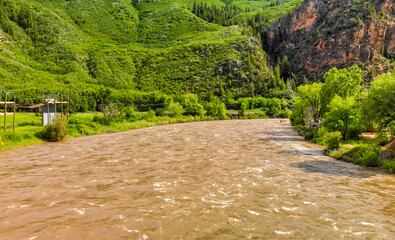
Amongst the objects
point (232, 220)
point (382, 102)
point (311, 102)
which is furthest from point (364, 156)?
point (311, 102)

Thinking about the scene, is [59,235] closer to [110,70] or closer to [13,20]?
[110,70]

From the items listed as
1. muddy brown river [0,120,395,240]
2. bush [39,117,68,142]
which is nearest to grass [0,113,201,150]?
bush [39,117,68,142]

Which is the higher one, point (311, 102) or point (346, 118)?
point (311, 102)

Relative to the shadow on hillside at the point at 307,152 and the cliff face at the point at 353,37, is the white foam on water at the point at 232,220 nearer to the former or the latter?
the shadow on hillside at the point at 307,152

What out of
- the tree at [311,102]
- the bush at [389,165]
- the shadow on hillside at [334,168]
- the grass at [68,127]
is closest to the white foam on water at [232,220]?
the shadow on hillside at [334,168]

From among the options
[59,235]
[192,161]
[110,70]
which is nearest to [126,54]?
[110,70]

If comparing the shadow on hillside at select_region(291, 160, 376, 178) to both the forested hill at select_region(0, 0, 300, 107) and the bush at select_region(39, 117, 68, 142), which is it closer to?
the bush at select_region(39, 117, 68, 142)

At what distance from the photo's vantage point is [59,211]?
13.2m

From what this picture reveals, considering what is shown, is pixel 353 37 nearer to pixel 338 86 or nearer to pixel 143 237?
pixel 338 86

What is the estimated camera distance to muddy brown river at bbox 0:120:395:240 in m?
11.2

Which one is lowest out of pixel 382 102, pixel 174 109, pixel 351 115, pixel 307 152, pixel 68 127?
pixel 307 152

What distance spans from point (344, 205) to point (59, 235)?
48.0 feet

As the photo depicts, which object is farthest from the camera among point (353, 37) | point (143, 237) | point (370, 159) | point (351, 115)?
point (353, 37)

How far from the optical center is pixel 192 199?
14844mm
